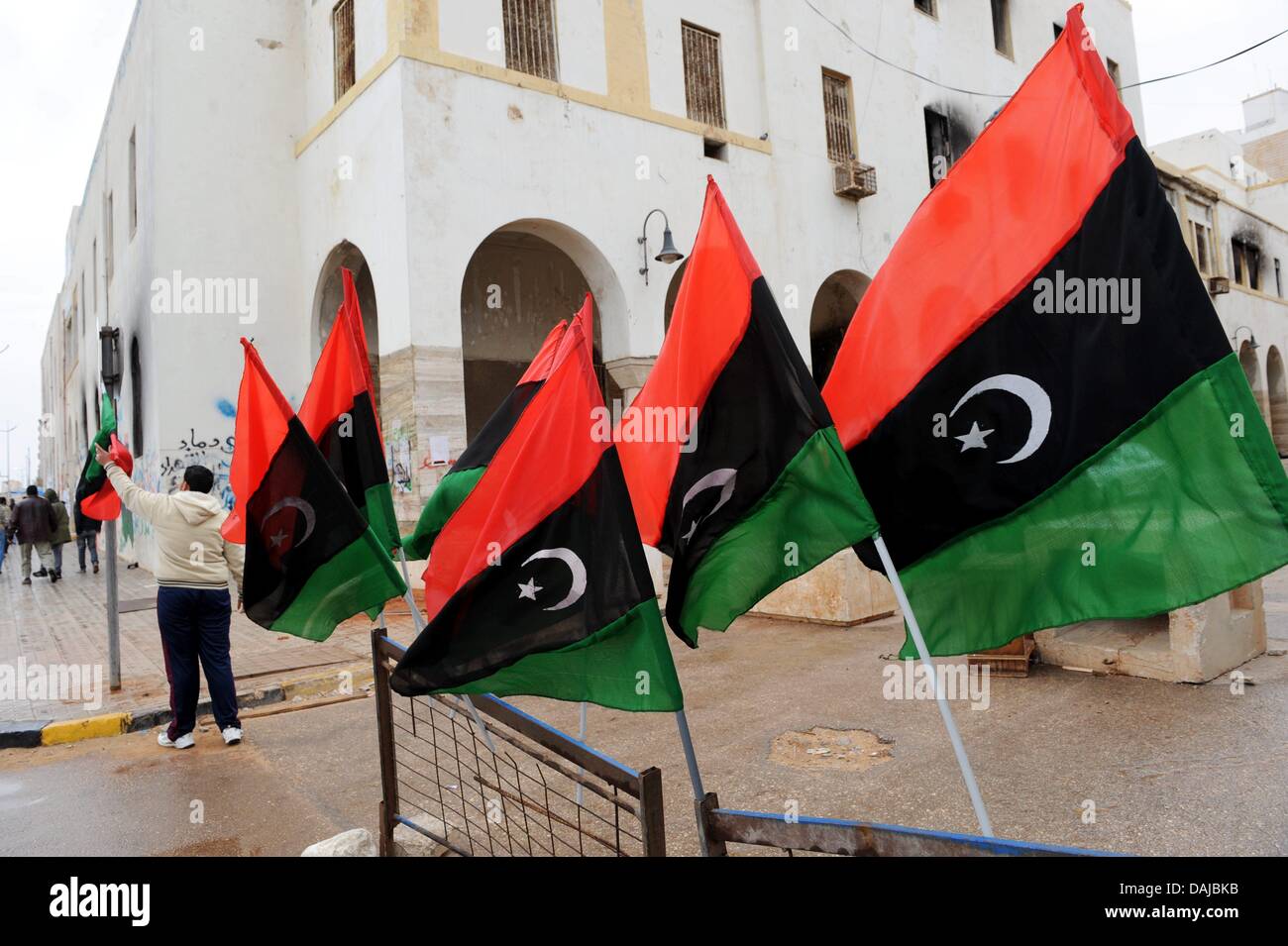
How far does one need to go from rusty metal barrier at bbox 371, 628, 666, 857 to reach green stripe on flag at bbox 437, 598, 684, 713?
0.15 metres

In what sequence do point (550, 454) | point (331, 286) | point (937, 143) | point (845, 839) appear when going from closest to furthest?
1. point (845, 839)
2. point (550, 454)
3. point (331, 286)
4. point (937, 143)

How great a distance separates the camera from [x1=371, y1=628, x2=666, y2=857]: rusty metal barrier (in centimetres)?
229

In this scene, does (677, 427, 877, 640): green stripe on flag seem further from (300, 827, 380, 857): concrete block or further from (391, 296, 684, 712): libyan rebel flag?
(300, 827, 380, 857): concrete block

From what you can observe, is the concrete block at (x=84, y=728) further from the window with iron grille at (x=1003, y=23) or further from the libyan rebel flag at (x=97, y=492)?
the window with iron grille at (x=1003, y=23)

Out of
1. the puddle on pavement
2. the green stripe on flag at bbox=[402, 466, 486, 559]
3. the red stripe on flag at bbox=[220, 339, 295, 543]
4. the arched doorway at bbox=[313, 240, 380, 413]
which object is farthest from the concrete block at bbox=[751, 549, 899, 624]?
the arched doorway at bbox=[313, 240, 380, 413]

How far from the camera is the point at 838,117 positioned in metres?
15.3

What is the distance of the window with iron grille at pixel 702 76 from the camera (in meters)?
13.3

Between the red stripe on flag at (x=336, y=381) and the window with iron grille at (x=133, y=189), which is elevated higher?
the window with iron grille at (x=133, y=189)

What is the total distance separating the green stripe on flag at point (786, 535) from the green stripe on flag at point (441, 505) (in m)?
1.62

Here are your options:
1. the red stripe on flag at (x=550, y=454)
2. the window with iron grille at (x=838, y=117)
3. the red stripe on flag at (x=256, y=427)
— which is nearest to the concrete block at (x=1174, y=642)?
the red stripe on flag at (x=550, y=454)

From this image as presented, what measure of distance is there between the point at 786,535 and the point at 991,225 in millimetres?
1166

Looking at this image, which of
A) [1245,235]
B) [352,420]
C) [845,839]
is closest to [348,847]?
[352,420]

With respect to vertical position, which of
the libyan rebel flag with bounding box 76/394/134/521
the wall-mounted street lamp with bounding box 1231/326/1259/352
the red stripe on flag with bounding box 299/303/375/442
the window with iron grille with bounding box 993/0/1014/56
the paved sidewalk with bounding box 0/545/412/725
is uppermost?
the window with iron grille with bounding box 993/0/1014/56

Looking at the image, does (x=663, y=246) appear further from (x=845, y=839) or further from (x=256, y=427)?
(x=845, y=839)
